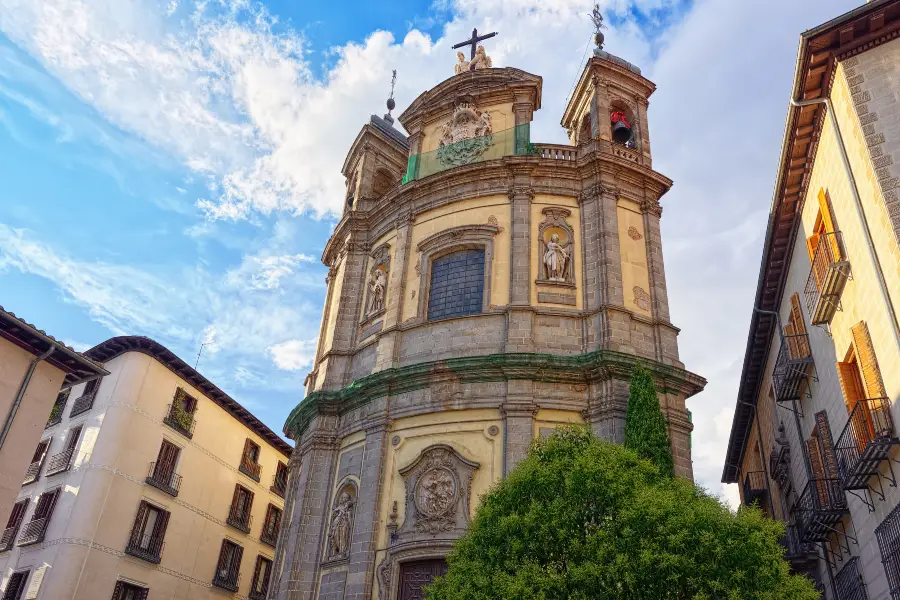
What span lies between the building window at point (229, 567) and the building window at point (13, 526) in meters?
6.93

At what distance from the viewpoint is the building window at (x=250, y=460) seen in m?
31.3

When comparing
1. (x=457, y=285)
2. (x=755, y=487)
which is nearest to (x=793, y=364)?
(x=457, y=285)

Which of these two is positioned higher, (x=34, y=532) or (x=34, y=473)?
(x=34, y=473)

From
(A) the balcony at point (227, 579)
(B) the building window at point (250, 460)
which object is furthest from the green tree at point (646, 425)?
(B) the building window at point (250, 460)

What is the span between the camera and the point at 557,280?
19.7 meters

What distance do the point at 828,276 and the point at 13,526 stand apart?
25.6 m

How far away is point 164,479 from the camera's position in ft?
87.7

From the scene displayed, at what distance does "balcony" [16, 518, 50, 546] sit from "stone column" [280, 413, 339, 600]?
30.4ft

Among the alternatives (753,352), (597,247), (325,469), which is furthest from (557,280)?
(325,469)

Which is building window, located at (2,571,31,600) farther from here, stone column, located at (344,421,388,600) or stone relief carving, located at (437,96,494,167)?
stone relief carving, located at (437,96,494,167)

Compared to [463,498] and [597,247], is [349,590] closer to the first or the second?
[463,498]

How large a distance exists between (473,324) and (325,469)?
17.9 feet

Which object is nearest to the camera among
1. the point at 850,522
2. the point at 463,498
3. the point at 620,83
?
the point at 850,522

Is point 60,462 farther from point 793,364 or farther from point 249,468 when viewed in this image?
point 793,364
